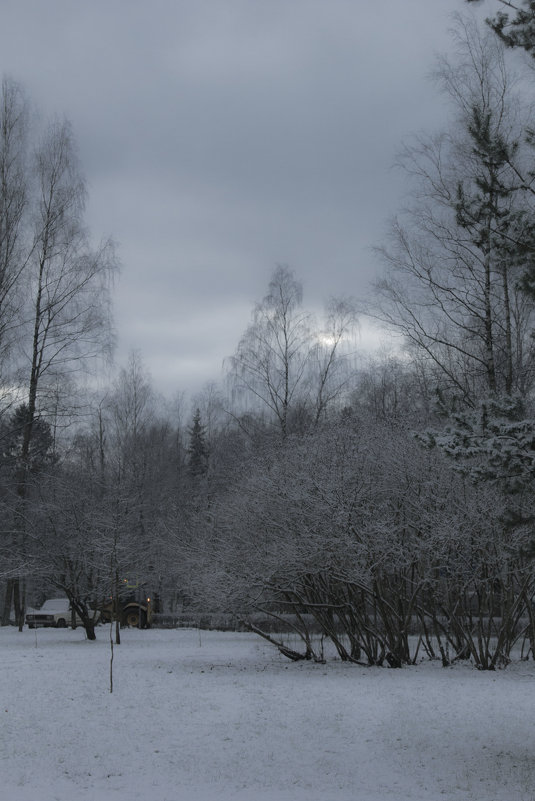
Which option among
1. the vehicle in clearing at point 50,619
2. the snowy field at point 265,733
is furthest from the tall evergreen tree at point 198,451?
the snowy field at point 265,733

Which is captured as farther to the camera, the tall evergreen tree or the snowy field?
the tall evergreen tree

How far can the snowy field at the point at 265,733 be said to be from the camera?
595cm

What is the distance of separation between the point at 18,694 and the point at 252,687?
334 centimetres

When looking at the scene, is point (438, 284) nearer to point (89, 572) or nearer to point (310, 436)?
point (310, 436)

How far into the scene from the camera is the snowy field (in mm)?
5945

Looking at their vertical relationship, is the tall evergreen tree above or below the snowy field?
above

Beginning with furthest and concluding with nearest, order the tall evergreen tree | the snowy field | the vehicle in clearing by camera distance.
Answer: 1. the tall evergreen tree
2. the vehicle in clearing
3. the snowy field

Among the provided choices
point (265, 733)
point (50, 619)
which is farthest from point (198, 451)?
point (265, 733)

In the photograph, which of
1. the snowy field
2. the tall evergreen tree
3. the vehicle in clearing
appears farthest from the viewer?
the tall evergreen tree

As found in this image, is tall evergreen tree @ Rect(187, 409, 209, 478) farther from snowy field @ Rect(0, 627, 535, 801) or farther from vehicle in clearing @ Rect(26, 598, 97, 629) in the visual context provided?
snowy field @ Rect(0, 627, 535, 801)

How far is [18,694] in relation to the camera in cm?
1005

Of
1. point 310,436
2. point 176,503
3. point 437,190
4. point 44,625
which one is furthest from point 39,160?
point 176,503

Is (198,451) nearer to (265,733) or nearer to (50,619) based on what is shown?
(50,619)

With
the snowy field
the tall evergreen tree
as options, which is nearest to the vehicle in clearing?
the snowy field
